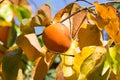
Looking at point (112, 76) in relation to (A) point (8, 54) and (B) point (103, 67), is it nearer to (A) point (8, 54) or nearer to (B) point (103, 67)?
(B) point (103, 67)

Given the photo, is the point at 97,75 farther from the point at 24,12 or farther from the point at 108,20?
the point at 24,12

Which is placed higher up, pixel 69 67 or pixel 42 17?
pixel 42 17

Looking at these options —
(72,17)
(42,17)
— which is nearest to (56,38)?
(42,17)

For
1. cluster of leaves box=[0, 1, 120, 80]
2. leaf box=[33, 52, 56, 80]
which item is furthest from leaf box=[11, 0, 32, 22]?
leaf box=[33, 52, 56, 80]

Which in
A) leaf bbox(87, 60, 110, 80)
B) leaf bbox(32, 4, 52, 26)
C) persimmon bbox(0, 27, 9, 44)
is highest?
leaf bbox(32, 4, 52, 26)

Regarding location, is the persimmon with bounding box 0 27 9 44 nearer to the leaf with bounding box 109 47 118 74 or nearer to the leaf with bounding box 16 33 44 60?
the leaf with bounding box 16 33 44 60

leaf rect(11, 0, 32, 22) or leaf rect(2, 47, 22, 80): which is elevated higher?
leaf rect(11, 0, 32, 22)
